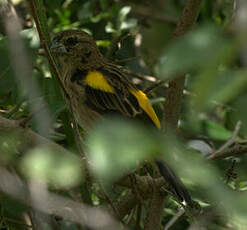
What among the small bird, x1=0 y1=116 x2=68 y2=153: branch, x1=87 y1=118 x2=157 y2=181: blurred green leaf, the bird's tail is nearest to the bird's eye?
the small bird

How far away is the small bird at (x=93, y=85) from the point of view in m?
3.90

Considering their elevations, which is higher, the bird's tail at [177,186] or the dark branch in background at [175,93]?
the dark branch in background at [175,93]

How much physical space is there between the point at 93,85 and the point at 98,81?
0.06 meters

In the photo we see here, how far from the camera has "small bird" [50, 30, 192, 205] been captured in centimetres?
390

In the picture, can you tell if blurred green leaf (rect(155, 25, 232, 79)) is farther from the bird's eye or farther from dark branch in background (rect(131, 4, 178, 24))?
dark branch in background (rect(131, 4, 178, 24))

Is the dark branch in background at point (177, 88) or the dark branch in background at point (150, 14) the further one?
the dark branch in background at point (150, 14)

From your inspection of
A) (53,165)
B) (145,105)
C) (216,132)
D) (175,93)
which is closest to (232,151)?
(175,93)

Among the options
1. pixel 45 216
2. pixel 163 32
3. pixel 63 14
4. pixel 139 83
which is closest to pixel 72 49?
pixel 63 14

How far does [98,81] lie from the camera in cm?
417

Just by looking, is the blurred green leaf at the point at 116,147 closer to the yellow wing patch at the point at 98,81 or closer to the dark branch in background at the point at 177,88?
the dark branch in background at the point at 177,88

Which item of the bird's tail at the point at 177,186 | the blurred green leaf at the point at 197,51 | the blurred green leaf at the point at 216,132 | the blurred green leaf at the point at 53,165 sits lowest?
the blurred green leaf at the point at 216,132

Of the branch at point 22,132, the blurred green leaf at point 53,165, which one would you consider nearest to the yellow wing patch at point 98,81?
the branch at point 22,132

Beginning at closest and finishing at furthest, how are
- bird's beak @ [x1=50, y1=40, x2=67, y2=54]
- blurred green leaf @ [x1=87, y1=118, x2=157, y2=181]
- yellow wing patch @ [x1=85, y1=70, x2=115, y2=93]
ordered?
blurred green leaf @ [x1=87, y1=118, x2=157, y2=181] < yellow wing patch @ [x1=85, y1=70, x2=115, y2=93] < bird's beak @ [x1=50, y1=40, x2=67, y2=54]

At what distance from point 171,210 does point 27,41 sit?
1872 millimetres
